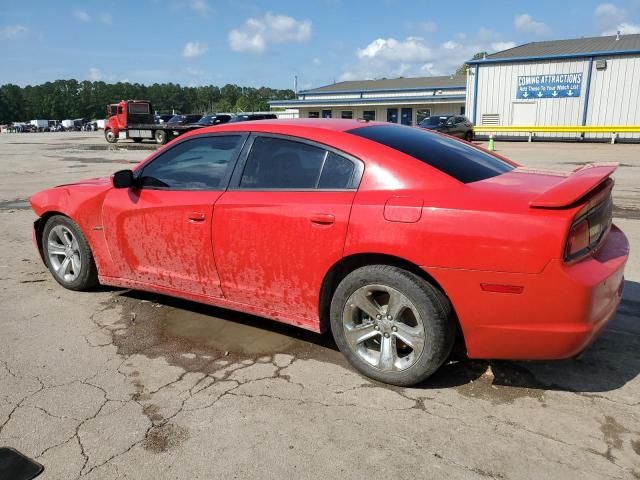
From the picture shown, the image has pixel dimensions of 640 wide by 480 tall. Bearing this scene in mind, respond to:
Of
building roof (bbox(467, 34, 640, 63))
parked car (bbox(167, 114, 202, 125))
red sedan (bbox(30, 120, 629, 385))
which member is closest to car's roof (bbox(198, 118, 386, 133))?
red sedan (bbox(30, 120, 629, 385))

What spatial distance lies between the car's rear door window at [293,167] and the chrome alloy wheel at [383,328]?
0.70m

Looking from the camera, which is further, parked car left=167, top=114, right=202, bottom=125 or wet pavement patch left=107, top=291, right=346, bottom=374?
parked car left=167, top=114, right=202, bottom=125

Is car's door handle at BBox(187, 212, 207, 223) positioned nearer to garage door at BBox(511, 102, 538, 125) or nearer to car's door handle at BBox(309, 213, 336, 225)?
car's door handle at BBox(309, 213, 336, 225)

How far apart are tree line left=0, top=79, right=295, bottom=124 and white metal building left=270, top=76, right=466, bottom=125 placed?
245 ft

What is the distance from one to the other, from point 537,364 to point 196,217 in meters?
→ 2.51

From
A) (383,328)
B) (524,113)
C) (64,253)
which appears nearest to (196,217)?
(383,328)

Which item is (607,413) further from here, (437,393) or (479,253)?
(479,253)

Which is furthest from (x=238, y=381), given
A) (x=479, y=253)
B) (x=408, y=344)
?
(x=479, y=253)

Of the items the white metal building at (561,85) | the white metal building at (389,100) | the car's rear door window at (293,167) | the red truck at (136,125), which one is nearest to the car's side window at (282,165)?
the car's rear door window at (293,167)

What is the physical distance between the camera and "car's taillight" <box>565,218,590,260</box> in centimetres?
261

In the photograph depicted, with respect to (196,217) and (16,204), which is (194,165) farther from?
(16,204)

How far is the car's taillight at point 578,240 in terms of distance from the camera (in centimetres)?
261

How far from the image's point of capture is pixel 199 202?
12.2ft

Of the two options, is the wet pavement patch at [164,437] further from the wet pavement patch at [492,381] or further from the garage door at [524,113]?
the garage door at [524,113]
